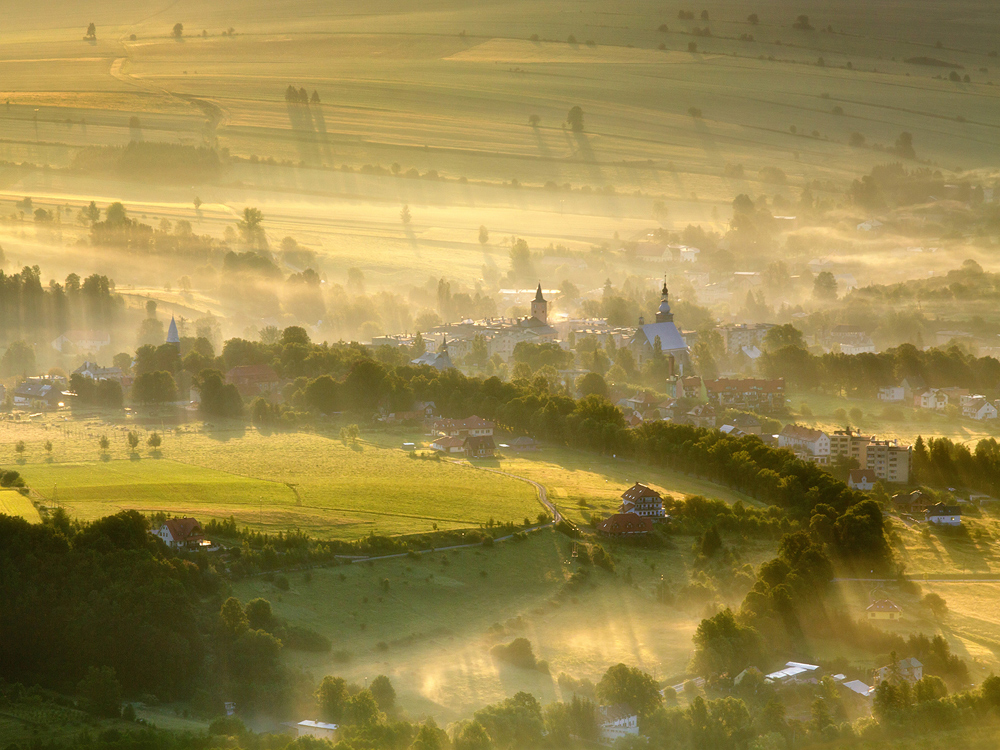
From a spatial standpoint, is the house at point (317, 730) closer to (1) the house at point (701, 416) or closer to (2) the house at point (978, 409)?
(1) the house at point (701, 416)

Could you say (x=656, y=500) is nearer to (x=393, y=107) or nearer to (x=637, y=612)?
(x=637, y=612)

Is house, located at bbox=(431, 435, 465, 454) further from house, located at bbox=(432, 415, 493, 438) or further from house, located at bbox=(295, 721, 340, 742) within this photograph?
house, located at bbox=(295, 721, 340, 742)

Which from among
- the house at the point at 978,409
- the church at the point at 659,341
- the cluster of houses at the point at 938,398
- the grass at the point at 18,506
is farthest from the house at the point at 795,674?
the church at the point at 659,341

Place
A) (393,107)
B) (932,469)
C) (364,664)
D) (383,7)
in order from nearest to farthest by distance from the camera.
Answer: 1. (364,664)
2. (932,469)
3. (393,107)
4. (383,7)

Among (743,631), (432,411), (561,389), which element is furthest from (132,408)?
(743,631)

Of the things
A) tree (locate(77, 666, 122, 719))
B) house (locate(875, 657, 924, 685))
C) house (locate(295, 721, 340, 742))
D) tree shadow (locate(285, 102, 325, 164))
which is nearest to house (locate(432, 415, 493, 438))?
house (locate(875, 657, 924, 685))

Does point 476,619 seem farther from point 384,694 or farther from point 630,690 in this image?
point 630,690

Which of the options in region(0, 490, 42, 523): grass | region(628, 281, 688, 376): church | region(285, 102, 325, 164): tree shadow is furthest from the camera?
region(285, 102, 325, 164): tree shadow
